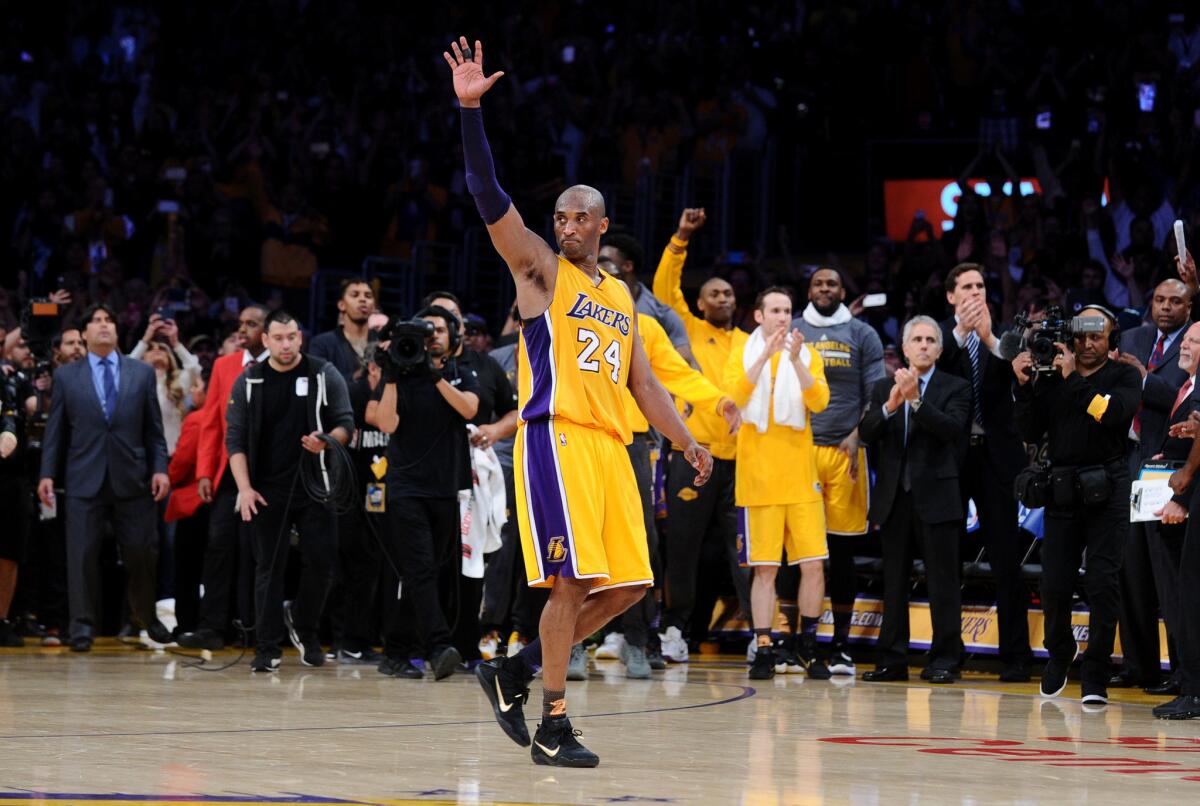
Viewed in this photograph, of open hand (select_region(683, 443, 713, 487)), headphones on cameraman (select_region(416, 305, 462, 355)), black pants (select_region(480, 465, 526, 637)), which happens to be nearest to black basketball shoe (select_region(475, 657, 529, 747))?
open hand (select_region(683, 443, 713, 487))

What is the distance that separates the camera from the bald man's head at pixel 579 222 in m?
6.53

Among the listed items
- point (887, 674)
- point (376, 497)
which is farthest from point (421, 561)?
point (887, 674)

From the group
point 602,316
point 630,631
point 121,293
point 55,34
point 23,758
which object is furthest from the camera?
point 55,34

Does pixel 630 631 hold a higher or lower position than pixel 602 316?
lower

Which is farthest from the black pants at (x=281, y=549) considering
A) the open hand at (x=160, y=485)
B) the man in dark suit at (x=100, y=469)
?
the man in dark suit at (x=100, y=469)

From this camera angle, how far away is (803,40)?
18.6 meters

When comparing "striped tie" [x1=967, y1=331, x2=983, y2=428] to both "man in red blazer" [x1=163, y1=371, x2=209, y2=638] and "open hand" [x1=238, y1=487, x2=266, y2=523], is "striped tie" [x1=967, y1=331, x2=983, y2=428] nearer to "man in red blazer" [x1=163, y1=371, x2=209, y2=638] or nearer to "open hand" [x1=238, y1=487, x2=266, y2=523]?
"open hand" [x1=238, y1=487, x2=266, y2=523]

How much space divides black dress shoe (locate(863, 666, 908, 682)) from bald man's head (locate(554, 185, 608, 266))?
15.2 feet

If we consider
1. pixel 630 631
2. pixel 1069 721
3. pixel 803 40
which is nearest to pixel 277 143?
pixel 803 40

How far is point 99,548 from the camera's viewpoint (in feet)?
38.5

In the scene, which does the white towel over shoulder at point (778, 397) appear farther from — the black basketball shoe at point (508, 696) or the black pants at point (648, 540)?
the black basketball shoe at point (508, 696)

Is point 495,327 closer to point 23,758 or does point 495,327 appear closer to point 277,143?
point 277,143

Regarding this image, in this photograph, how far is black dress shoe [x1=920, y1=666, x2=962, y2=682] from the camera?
10203 mm

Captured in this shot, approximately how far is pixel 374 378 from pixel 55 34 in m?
14.3
